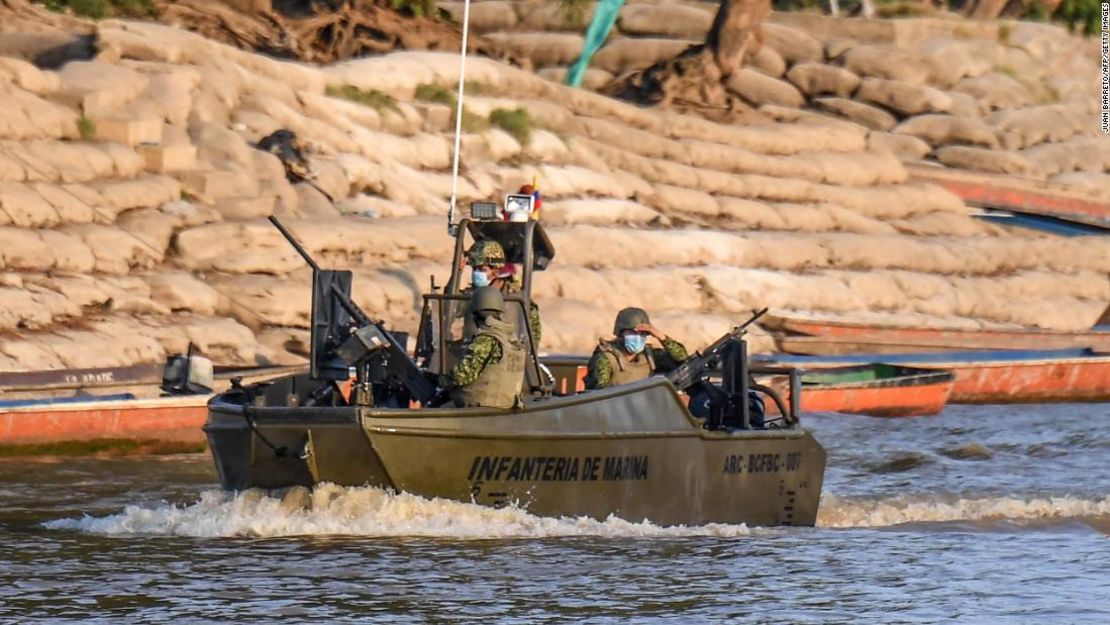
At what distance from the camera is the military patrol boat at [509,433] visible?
45.3ft

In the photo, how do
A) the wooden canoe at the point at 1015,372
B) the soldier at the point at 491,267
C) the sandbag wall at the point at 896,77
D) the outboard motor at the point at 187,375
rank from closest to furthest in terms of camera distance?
the outboard motor at the point at 187,375 → the soldier at the point at 491,267 → the wooden canoe at the point at 1015,372 → the sandbag wall at the point at 896,77

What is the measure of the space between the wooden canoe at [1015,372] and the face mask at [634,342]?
14.2m

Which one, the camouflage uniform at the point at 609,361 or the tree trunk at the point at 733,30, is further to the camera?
the tree trunk at the point at 733,30

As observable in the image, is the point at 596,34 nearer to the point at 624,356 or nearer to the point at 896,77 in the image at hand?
the point at 896,77

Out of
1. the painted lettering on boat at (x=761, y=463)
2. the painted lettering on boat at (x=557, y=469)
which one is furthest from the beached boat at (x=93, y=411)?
the painted lettering on boat at (x=761, y=463)

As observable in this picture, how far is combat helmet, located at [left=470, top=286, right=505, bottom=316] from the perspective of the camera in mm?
14219

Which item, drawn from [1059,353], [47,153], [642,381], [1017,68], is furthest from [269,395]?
[1017,68]

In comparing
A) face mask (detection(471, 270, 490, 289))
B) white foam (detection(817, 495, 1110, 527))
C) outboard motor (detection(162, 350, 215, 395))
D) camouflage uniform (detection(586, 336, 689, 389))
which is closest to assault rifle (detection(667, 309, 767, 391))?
camouflage uniform (detection(586, 336, 689, 389))

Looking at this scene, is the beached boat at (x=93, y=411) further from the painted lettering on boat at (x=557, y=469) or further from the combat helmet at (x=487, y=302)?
the painted lettering on boat at (x=557, y=469)

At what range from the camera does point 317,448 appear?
13.8 m

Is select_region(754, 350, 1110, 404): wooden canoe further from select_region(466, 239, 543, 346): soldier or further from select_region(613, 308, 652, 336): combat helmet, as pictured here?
select_region(613, 308, 652, 336): combat helmet

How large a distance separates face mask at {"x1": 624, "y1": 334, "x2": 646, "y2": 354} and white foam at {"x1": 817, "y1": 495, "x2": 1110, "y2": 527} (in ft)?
9.05

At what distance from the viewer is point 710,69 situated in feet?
147

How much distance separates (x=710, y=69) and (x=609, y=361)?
2975cm
